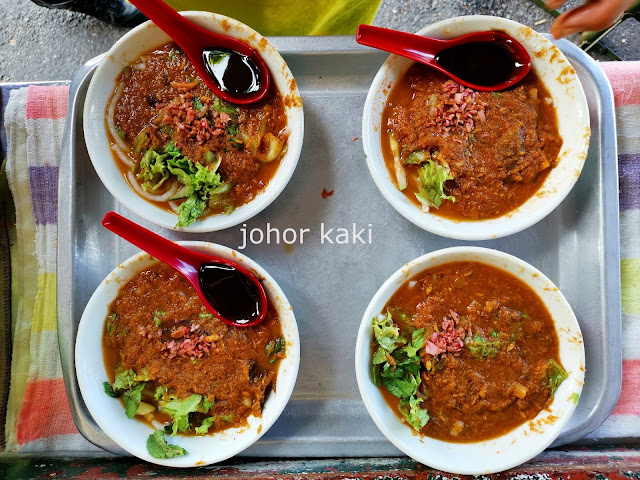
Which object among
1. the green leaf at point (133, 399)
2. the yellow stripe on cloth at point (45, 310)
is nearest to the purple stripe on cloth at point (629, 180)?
the green leaf at point (133, 399)

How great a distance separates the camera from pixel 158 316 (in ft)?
9.10

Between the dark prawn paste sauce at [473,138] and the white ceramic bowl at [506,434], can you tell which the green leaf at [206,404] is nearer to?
the white ceramic bowl at [506,434]

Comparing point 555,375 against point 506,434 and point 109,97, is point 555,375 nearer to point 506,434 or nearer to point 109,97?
point 506,434

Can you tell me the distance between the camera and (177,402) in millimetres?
2748

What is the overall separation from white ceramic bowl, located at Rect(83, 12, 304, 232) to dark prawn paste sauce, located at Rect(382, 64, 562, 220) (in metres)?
0.50

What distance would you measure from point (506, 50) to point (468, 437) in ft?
6.48

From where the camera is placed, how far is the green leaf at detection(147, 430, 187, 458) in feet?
8.93

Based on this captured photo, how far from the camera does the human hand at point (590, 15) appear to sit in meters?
2.33

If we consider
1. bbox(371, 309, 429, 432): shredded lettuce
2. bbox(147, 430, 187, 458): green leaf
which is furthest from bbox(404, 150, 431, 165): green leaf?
bbox(147, 430, 187, 458): green leaf

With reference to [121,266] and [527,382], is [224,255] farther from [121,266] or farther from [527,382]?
[527,382]

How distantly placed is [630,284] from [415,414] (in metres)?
1.46

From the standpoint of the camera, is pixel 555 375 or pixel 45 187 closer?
pixel 555 375

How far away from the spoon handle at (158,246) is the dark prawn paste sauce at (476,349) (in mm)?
1005

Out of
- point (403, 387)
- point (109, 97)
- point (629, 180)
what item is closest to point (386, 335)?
point (403, 387)
